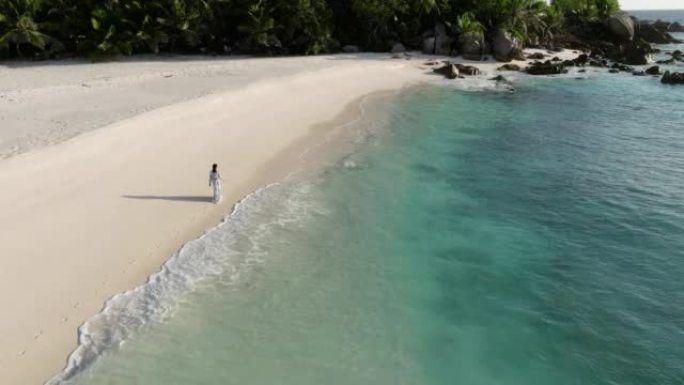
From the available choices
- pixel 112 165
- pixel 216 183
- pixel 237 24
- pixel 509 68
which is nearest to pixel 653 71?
pixel 509 68

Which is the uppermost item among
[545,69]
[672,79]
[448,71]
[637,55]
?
[637,55]

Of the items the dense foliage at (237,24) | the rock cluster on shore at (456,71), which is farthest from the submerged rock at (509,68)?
the dense foliage at (237,24)

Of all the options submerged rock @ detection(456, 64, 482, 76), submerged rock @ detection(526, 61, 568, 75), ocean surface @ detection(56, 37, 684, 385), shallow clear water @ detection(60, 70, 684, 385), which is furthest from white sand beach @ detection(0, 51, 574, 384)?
submerged rock @ detection(526, 61, 568, 75)

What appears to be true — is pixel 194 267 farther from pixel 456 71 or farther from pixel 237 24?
pixel 237 24

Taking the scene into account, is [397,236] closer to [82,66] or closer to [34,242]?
[34,242]

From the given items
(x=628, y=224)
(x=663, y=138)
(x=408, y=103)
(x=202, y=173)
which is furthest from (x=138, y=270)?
(x=663, y=138)

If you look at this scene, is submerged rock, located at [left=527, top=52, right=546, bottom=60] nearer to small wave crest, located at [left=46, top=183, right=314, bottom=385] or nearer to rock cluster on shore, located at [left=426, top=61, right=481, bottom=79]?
rock cluster on shore, located at [left=426, top=61, right=481, bottom=79]

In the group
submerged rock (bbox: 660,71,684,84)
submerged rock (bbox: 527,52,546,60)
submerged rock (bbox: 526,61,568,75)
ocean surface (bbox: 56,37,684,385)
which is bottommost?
ocean surface (bbox: 56,37,684,385)
